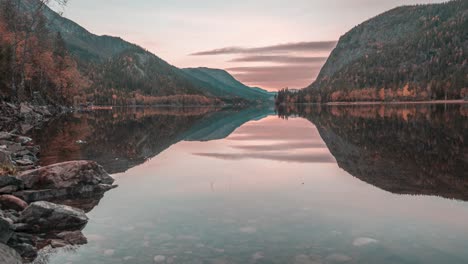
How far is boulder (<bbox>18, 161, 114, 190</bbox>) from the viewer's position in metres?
17.1

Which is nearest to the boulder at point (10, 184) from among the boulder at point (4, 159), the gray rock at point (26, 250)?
the boulder at point (4, 159)

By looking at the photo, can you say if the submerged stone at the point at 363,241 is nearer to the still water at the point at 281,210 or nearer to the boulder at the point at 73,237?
the still water at the point at 281,210

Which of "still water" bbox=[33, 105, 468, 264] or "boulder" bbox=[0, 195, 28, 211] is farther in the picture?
"boulder" bbox=[0, 195, 28, 211]

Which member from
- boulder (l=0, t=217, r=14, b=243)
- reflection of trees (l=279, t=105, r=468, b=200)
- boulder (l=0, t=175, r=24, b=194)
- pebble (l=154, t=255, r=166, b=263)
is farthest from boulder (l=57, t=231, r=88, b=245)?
reflection of trees (l=279, t=105, r=468, b=200)

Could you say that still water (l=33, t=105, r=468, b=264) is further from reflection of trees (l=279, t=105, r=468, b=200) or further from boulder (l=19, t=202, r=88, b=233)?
boulder (l=19, t=202, r=88, b=233)

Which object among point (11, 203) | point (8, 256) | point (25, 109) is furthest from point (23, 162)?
point (25, 109)

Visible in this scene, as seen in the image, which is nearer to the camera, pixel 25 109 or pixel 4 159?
pixel 4 159

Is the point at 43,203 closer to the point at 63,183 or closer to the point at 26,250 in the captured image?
the point at 26,250

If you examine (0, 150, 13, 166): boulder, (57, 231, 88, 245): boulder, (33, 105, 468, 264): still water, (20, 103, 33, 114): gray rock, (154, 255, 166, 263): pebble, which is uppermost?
(20, 103, 33, 114): gray rock

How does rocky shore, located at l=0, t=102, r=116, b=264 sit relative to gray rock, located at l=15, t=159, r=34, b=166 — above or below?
below

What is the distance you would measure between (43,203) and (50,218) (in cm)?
78

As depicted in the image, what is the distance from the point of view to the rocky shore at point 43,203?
36.4ft

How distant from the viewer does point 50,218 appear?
12898 millimetres

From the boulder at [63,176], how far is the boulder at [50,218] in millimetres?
4108
